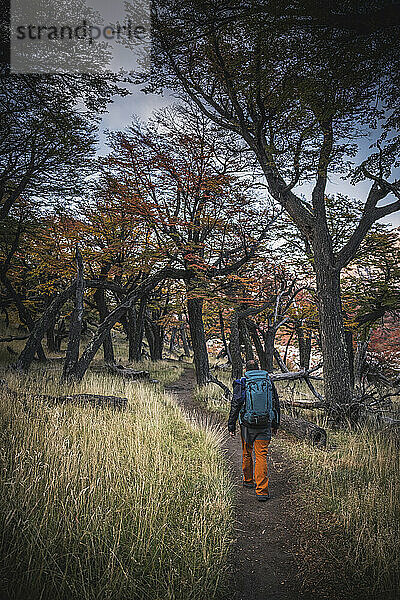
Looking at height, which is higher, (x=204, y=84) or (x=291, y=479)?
(x=204, y=84)

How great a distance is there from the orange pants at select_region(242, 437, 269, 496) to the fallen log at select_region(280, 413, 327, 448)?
2089mm

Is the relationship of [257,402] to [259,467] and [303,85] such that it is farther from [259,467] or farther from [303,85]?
[303,85]

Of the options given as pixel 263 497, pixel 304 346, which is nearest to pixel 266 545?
pixel 263 497

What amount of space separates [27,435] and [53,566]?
2.45m

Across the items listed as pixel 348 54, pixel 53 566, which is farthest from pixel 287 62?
pixel 53 566

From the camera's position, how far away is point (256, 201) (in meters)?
13.1

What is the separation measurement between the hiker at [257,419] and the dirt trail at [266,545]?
29 centimetres

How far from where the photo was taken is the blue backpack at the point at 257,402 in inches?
195

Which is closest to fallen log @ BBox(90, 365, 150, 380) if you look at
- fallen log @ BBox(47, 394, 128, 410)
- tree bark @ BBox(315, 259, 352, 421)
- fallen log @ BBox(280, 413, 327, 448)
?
fallen log @ BBox(47, 394, 128, 410)

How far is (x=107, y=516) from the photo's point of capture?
3.18 m

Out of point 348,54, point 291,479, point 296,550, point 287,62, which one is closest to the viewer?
point 296,550

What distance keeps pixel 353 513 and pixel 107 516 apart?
9.63 feet

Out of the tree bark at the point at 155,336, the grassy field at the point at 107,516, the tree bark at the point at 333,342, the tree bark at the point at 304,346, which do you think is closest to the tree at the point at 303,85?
the tree bark at the point at 333,342

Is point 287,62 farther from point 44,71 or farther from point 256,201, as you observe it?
point 256,201
